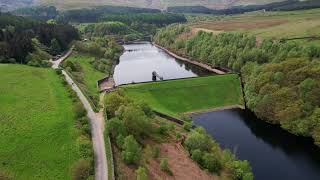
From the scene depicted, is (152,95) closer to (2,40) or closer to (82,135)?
(82,135)

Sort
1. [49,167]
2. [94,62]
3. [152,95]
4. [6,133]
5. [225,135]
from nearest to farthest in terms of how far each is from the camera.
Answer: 1. [49,167]
2. [6,133]
3. [225,135]
4. [152,95]
5. [94,62]

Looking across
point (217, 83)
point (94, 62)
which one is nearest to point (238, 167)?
point (217, 83)

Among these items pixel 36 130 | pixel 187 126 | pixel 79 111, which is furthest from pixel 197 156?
pixel 36 130

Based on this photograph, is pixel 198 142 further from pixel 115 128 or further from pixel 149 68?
pixel 149 68

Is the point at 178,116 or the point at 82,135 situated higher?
the point at 82,135

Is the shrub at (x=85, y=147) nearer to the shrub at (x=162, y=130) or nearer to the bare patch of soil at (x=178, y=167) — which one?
the bare patch of soil at (x=178, y=167)

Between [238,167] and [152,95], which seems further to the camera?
[152,95]

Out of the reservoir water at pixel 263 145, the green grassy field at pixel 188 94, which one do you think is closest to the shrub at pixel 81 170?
the reservoir water at pixel 263 145
